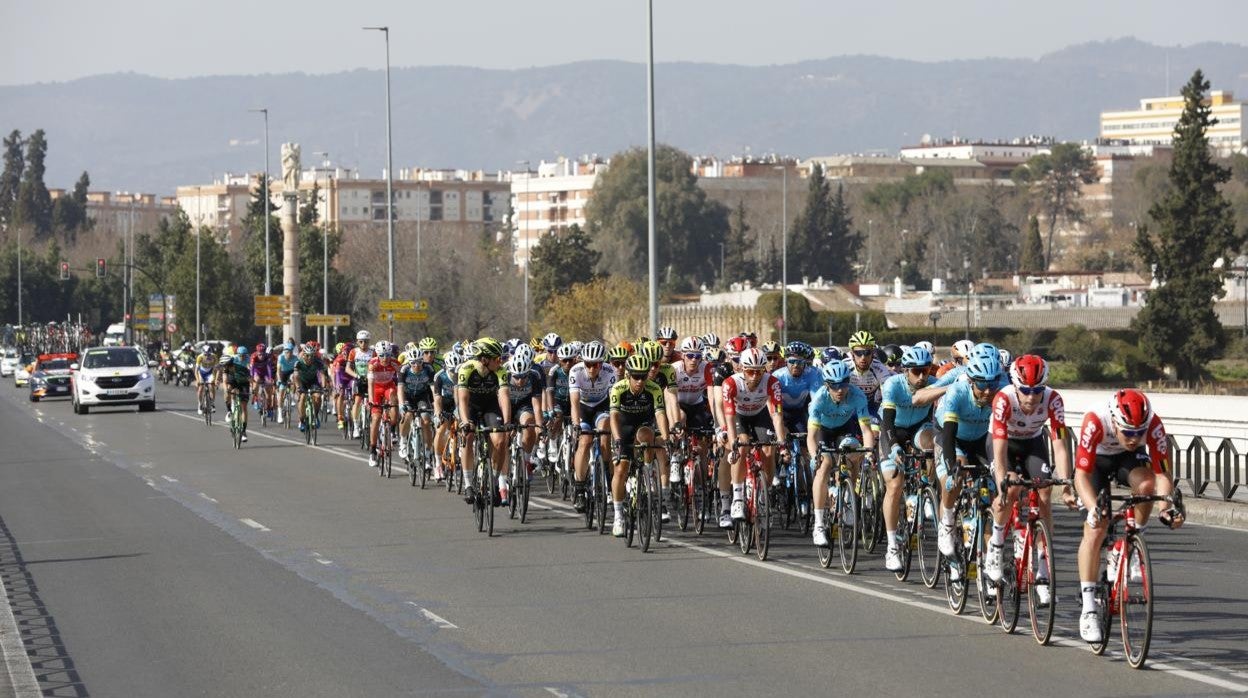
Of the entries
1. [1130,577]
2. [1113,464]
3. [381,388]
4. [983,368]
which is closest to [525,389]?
[983,368]

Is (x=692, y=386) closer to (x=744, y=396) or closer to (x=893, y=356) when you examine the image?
(x=893, y=356)

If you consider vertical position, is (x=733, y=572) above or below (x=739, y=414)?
below

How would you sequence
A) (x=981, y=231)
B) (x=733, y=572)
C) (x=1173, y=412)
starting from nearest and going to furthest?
1. (x=733, y=572)
2. (x=1173, y=412)
3. (x=981, y=231)

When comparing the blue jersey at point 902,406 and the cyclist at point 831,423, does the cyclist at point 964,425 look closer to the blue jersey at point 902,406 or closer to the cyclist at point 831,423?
the blue jersey at point 902,406

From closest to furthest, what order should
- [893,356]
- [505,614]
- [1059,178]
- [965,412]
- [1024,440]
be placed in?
[1024,440]
[965,412]
[505,614]
[893,356]
[1059,178]

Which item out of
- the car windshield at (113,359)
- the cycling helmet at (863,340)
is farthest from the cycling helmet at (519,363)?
the car windshield at (113,359)

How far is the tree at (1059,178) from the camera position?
180 m

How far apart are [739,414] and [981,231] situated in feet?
449

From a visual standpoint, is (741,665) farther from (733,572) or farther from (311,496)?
(311,496)

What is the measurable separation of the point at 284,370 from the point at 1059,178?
149m

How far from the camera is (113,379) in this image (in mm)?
50250

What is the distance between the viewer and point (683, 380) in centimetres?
1912

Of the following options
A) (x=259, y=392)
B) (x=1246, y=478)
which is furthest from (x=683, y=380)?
(x=259, y=392)

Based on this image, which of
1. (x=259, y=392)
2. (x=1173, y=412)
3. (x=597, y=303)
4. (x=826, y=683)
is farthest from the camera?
(x=597, y=303)
